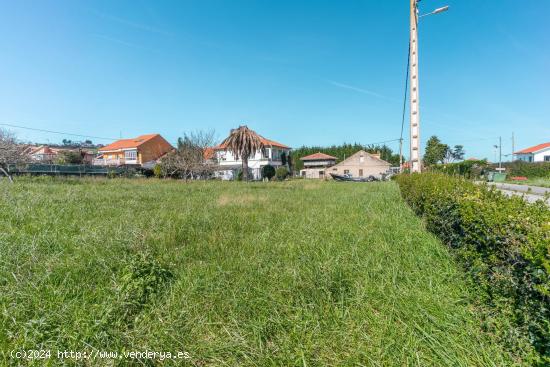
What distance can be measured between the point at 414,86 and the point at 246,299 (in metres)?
11.1

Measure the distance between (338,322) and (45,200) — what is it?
10.5m

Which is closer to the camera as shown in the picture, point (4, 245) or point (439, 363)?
point (439, 363)

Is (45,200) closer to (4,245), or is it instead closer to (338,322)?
(4,245)

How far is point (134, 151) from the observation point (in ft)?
162

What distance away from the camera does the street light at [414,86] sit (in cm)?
1056

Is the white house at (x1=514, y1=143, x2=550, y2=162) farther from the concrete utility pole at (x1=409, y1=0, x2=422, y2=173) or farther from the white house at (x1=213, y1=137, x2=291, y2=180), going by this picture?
the concrete utility pole at (x1=409, y1=0, x2=422, y2=173)

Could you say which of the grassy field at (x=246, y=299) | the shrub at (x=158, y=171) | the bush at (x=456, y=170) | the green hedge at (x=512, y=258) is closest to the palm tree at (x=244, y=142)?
the shrub at (x=158, y=171)

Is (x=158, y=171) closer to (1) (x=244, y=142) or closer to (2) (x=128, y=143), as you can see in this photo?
(1) (x=244, y=142)

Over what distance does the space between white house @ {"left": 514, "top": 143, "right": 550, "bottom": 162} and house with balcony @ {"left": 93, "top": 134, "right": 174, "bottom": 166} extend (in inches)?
2976

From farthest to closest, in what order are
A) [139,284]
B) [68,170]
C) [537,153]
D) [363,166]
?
[363,166] → [537,153] → [68,170] → [139,284]

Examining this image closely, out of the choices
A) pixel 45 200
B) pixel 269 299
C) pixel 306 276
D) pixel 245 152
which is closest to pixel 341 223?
pixel 306 276

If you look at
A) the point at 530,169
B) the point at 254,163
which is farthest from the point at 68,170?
the point at 530,169

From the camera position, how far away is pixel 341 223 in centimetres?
637

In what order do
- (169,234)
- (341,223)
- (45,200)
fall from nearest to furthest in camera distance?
(169,234), (341,223), (45,200)
